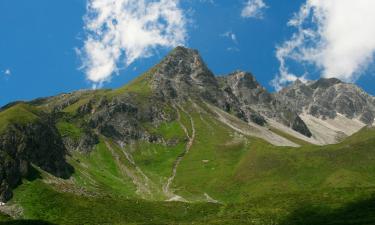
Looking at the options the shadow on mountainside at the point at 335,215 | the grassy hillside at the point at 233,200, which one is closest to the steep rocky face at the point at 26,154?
the grassy hillside at the point at 233,200

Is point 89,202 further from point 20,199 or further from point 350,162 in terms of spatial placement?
point 350,162

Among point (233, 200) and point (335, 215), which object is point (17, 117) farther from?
point (335, 215)

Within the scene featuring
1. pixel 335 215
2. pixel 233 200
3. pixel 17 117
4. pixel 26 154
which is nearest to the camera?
pixel 335 215

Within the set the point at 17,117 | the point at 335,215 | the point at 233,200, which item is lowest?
the point at 335,215

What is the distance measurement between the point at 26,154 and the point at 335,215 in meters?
114

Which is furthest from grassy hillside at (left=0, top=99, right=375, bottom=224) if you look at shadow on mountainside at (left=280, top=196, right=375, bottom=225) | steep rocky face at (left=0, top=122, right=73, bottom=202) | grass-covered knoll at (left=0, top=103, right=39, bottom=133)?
steep rocky face at (left=0, top=122, right=73, bottom=202)

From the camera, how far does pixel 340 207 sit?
102m

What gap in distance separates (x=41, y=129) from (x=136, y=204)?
221 ft

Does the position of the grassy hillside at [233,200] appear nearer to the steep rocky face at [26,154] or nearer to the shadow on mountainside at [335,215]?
the shadow on mountainside at [335,215]

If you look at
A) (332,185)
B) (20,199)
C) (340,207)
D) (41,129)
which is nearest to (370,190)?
(340,207)

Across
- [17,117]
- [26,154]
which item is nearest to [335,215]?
[26,154]

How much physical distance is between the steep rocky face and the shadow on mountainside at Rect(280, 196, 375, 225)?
84.6 m

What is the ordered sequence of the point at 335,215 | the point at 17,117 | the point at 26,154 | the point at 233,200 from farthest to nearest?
1. the point at 17,117
2. the point at 233,200
3. the point at 26,154
4. the point at 335,215

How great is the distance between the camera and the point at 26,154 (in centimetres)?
17150
